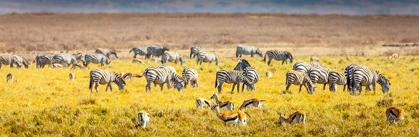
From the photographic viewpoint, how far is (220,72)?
61.1 feet

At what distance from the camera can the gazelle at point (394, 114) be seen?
12877 millimetres

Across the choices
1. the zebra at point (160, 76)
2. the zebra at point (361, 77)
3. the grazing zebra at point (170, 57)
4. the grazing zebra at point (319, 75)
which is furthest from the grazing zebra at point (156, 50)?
the zebra at point (361, 77)

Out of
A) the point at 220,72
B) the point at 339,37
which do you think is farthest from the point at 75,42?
the point at 220,72

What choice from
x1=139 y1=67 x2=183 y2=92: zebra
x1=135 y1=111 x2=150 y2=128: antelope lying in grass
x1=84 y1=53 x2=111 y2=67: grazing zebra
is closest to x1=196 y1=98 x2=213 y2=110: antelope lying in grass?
x1=135 y1=111 x2=150 y2=128: antelope lying in grass

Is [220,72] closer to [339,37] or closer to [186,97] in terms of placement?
[186,97]

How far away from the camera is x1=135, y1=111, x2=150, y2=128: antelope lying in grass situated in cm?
1255

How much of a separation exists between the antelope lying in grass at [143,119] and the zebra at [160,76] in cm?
597

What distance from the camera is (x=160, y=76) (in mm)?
19188

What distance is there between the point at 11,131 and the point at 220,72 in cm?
814

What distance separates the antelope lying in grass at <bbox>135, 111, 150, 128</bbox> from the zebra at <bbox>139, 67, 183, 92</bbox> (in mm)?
5969

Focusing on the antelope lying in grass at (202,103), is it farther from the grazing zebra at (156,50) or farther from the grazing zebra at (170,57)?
the grazing zebra at (156,50)

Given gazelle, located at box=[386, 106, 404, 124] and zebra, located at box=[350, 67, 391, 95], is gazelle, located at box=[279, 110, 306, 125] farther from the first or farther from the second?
zebra, located at box=[350, 67, 391, 95]

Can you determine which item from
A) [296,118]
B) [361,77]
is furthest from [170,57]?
[296,118]

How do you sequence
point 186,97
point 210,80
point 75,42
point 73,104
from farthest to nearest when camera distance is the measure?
1. point 75,42
2. point 210,80
3. point 186,97
4. point 73,104
